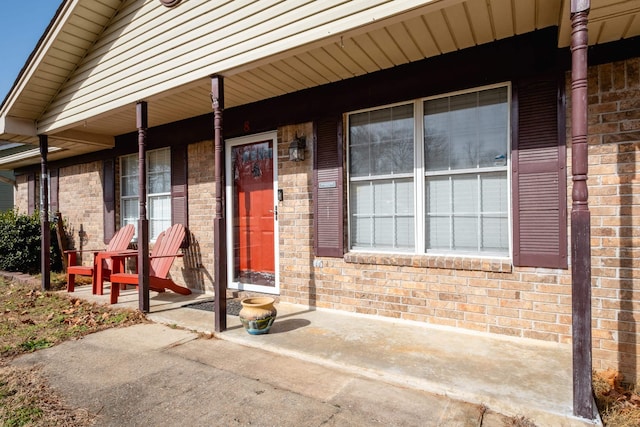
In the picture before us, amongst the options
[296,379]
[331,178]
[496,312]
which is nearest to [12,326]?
[296,379]

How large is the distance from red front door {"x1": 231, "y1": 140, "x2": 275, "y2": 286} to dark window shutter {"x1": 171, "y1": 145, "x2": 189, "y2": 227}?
3.18 feet

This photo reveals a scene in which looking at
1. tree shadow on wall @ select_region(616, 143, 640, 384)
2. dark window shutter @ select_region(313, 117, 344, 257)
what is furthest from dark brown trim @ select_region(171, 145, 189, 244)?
tree shadow on wall @ select_region(616, 143, 640, 384)

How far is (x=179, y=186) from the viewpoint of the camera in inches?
237

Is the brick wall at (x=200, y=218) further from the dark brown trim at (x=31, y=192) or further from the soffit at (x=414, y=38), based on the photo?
the dark brown trim at (x=31, y=192)

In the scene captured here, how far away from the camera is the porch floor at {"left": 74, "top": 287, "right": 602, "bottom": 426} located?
2.36 m

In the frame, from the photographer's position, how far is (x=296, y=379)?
2736 millimetres

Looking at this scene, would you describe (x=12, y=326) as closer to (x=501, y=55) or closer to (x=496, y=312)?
(x=496, y=312)

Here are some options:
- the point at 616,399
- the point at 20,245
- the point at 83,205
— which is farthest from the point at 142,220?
the point at 20,245

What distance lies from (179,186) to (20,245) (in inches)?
175

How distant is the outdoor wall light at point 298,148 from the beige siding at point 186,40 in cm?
73

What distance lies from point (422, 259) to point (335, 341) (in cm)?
123

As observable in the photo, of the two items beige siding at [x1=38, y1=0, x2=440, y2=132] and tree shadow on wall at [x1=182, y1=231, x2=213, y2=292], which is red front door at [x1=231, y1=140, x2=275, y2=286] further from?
beige siding at [x1=38, y1=0, x2=440, y2=132]


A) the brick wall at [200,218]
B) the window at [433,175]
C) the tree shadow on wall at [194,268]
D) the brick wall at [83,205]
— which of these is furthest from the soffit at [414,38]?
the brick wall at [83,205]

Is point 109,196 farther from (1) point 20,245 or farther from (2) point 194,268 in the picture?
(2) point 194,268
